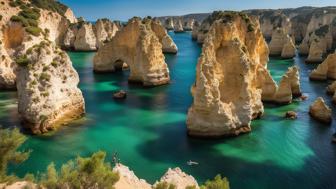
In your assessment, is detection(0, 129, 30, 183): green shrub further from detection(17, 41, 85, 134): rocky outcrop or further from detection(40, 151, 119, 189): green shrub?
detection(17, 41, 85, 134): rocky outcrop

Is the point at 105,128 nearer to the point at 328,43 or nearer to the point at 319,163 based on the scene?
the point at 319,163

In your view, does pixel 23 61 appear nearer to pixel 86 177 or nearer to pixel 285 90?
pixel 86 177

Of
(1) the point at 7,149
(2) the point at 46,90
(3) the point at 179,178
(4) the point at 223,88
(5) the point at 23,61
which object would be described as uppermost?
(5) the point at 23,61

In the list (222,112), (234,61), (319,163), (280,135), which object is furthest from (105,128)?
(319,163)

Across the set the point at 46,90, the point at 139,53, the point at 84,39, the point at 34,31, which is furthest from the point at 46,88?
the point at 84,39

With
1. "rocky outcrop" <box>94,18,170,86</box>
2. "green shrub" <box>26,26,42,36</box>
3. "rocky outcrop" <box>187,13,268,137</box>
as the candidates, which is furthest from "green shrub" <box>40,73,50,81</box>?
"rocky outcrop" <box>94,18,170,86</box>
